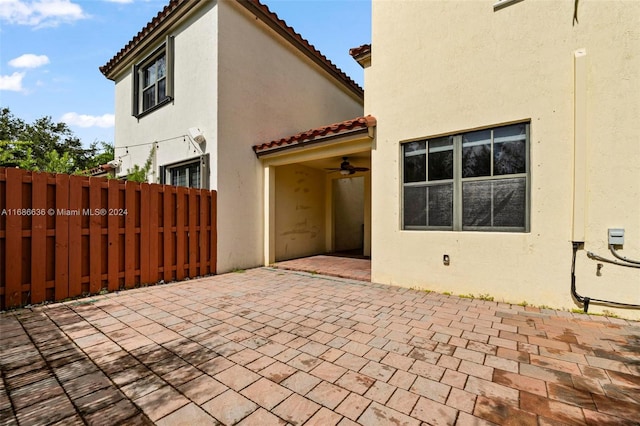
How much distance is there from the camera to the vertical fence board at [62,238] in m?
4.36

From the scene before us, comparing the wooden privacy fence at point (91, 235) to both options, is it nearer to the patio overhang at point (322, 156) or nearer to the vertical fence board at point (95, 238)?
the vertical fence board at point (95, 238)

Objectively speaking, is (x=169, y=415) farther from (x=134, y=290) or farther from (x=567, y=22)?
(x=567, y=22)

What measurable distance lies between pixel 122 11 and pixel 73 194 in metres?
4.33

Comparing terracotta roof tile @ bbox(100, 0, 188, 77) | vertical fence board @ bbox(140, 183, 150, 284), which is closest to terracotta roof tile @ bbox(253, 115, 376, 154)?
vertical fence board @ bbox(140, 183, 150, 284)

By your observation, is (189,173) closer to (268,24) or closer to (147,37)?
(147,37)

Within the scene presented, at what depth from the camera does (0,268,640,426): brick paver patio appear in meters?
1.87

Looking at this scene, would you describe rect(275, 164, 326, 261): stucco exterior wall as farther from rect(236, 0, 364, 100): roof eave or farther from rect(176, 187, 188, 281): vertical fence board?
rect(236, 0, 364, 100): roof eave

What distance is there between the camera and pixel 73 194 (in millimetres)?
4543

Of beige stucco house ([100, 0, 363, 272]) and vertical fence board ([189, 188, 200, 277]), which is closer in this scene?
vertical fence board ([189, 188, 200, 277])

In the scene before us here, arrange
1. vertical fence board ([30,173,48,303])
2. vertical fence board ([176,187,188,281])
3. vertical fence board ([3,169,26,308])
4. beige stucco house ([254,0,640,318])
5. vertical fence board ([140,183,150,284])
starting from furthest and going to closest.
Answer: vertical fence board ([176,187,188,281]) → vertical fence board ([140,183,150,284]) → vertical fence board ([30,173,48,303]) → vertical fence board ([3,169,26,308]) → beige stucco house ([254,0,640,318])

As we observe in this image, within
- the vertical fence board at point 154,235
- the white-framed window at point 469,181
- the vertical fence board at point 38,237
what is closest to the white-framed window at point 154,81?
the vertical fence board at point 154,235

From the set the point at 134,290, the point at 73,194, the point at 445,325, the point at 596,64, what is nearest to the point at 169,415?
the point at 445,325

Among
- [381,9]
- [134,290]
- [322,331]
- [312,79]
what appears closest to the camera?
[322,331]

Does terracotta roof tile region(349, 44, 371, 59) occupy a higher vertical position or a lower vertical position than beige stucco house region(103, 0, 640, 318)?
Result: higher
